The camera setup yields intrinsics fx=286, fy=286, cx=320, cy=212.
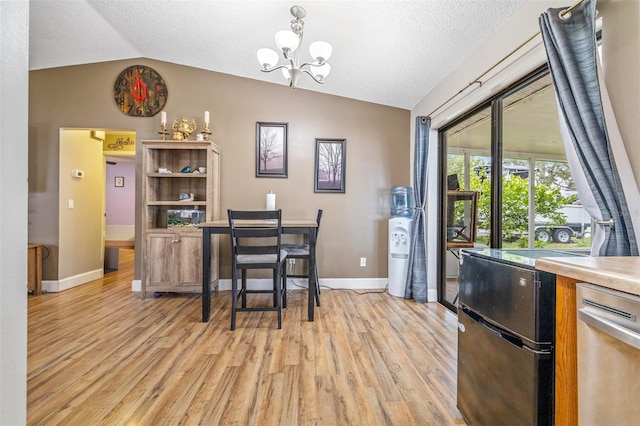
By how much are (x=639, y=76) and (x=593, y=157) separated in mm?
370

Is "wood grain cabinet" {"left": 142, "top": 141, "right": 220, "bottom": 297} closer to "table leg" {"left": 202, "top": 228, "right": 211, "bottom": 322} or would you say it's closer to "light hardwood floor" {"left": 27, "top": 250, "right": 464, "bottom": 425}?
"light hardwood floor" {"left": 27, "top": 250, "right": 464, "bottom": 425}

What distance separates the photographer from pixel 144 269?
3309 millimetres

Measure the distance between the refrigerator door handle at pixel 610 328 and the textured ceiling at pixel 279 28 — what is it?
205 cm

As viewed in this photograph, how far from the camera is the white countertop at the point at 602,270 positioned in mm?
687

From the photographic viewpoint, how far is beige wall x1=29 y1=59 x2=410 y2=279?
3598 mm

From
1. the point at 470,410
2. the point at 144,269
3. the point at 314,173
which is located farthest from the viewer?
the point at 314,173

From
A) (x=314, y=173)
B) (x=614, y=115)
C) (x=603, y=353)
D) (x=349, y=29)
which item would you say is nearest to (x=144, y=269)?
(x=314, y=173)

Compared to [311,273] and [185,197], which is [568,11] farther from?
[185,197]

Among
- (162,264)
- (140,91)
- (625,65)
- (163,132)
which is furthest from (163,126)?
(625,65)

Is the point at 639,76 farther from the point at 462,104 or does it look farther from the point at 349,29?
the point at 349,29

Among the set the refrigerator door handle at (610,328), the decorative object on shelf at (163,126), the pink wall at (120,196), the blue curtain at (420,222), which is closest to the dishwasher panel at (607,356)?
the refrigerator door handle at (610,328)

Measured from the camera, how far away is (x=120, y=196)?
7.38 meters

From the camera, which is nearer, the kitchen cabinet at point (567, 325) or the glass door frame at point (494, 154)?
the kitchen cabinet at point (567, 325)

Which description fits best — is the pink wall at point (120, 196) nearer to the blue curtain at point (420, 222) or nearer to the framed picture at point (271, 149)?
the framed picture at point (271, 149)
